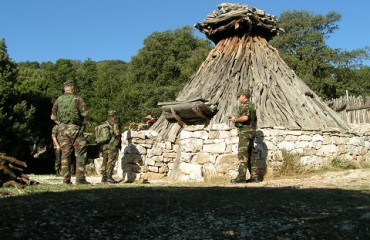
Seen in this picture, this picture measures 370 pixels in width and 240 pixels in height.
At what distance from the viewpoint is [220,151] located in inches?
432

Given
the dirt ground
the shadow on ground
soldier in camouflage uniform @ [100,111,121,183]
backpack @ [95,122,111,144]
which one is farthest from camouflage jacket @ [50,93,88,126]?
soldier in camouflage uniform @ [100,111,121,183]

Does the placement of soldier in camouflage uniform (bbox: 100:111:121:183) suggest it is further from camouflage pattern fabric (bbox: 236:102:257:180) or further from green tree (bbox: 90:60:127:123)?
green tree (bbox: 90:60:127:123)

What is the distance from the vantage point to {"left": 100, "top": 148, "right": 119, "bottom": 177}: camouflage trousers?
10711 mm

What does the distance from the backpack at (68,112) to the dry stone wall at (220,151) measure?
3.81 metres

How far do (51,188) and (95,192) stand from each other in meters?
0.91

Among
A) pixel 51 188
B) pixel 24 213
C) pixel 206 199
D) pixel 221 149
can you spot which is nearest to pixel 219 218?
pixel 206 199

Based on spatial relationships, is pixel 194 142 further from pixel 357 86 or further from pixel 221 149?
pixel 357 86

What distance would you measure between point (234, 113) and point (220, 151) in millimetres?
1878

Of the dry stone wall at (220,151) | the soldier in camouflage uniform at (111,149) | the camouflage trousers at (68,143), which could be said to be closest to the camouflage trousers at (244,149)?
the dry stone wall at (220,151)

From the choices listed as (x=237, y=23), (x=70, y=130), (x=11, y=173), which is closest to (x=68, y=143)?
A: (x=70, y=130)

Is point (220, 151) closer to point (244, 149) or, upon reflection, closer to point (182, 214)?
point (244, 149)

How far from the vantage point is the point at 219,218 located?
5.14m

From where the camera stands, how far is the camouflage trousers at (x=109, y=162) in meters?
10.7

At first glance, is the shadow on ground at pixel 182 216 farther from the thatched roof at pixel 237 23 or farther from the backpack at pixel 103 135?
the thatched roof at pixel 237 23
